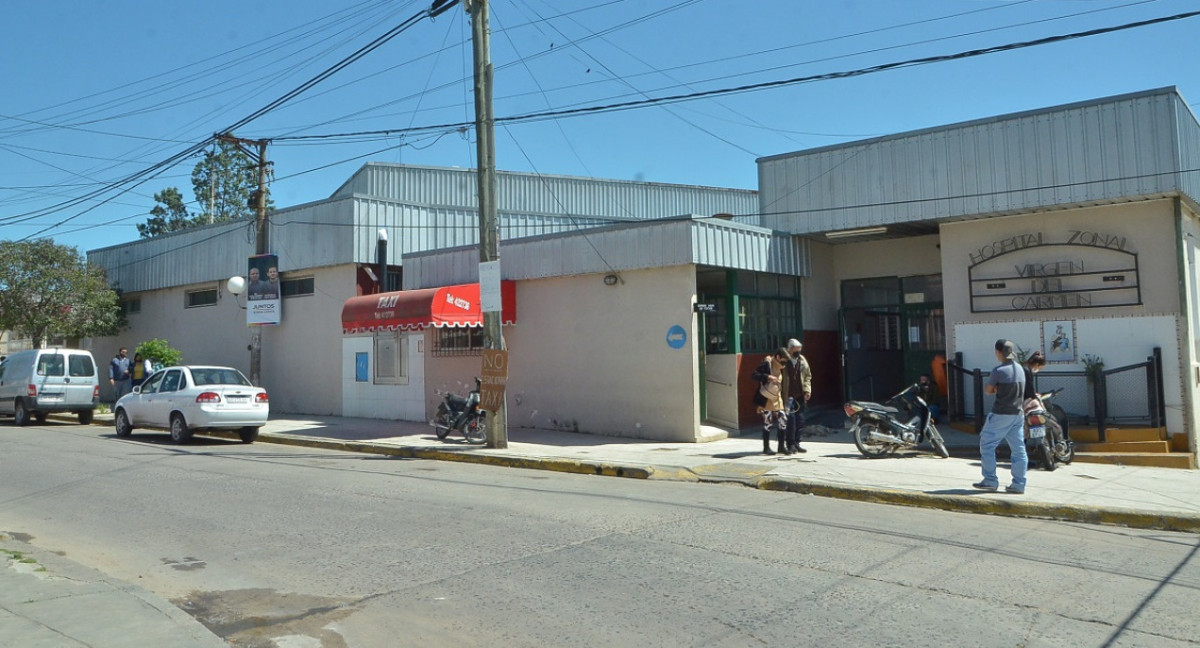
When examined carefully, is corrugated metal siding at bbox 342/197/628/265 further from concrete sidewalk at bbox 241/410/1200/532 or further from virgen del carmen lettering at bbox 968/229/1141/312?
virgen del carmen lettering at bbox 968/229/1141/312

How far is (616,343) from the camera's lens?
54.9 ft

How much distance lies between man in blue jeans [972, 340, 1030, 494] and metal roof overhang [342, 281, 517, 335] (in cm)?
932

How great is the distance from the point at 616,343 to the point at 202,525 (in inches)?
352

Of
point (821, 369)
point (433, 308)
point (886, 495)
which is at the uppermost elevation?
point (433, 308)

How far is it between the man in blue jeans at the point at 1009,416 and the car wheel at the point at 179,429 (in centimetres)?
1403

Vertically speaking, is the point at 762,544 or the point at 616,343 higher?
the point at 616,343

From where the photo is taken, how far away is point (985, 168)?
15.4 m

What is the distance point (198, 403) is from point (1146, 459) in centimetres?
1592

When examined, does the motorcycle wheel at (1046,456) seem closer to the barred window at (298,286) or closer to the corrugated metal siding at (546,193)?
the corrugated metal siding at (546,193)

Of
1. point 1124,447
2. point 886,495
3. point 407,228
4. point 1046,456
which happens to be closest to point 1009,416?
point 886,495

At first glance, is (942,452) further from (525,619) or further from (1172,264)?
(525,619)

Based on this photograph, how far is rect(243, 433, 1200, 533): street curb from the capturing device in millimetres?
9297

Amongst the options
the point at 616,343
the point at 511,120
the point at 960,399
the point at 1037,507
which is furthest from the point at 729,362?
Answer: the point at 1037,507

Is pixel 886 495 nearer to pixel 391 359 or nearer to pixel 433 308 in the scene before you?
pixel 433 308
